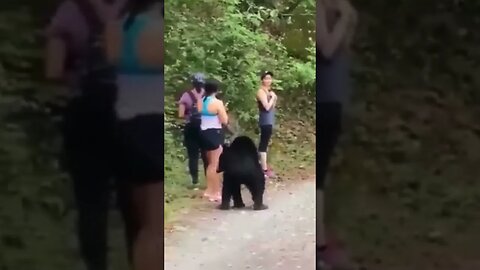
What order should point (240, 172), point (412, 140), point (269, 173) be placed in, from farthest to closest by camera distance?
point (269, 173) → point (240, 172) → point (412, 140)

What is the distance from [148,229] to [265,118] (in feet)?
3.19

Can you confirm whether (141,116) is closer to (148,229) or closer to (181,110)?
(148,229)

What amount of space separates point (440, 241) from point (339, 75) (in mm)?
594

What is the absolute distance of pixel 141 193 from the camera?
2.18 meters

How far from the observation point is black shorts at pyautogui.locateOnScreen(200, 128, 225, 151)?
2949 millimetres

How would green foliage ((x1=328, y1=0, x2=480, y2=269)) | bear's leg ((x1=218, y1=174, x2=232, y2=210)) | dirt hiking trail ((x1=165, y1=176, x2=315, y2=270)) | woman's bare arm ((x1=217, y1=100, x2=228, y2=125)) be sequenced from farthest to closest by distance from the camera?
woman's bare arm ((x1=217, y1=100, x2=228, y2=125)) → bear's leg ((x1=218, y1=174, x2=232, y2=210)) → dirt hiking trail ((x1=165, y1=176, x2=315, y2=270)) → green foliage ((x1=328, y1=0, x2=480, y2=269))

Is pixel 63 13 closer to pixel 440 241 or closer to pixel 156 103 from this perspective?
pixel 156 103

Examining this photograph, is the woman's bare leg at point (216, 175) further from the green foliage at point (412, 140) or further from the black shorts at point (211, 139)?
the green foliage at point (412, 140)

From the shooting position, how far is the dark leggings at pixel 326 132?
2.15 metres

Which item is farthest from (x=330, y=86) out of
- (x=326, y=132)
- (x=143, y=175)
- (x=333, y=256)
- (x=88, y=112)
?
(x=88, y=112)

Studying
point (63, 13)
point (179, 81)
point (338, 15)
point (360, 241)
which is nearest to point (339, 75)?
point (338, 15)

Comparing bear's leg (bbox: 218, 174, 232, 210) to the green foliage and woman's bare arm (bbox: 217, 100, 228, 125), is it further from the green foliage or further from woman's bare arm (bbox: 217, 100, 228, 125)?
the green foliage

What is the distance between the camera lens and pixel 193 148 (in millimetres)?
3016

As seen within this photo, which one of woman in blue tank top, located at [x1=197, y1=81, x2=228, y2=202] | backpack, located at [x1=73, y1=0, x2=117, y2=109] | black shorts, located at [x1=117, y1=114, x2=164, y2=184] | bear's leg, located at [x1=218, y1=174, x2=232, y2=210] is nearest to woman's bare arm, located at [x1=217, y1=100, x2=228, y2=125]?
woman in blue tank top, located at [x1=197, y1=81, x2=228, y2=202]
